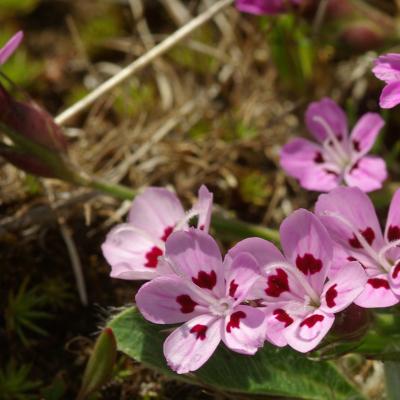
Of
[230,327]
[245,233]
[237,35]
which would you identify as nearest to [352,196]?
[230,327]

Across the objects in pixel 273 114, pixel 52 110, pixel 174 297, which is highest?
pixel 174 297

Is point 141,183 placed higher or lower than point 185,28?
lower

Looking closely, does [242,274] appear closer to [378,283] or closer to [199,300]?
[199,300]

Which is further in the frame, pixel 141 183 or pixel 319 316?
pixel 141 183

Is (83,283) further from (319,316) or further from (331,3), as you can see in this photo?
(331,3)

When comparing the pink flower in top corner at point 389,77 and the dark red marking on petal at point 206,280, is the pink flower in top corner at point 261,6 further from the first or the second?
the dark red marking on petal at point 206,280

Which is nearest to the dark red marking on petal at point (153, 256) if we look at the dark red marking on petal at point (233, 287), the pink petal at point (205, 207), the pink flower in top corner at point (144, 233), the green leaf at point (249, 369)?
the pink flower in top corner at point (144, 233)

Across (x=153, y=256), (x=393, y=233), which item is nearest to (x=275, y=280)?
(x=393, y=233)
